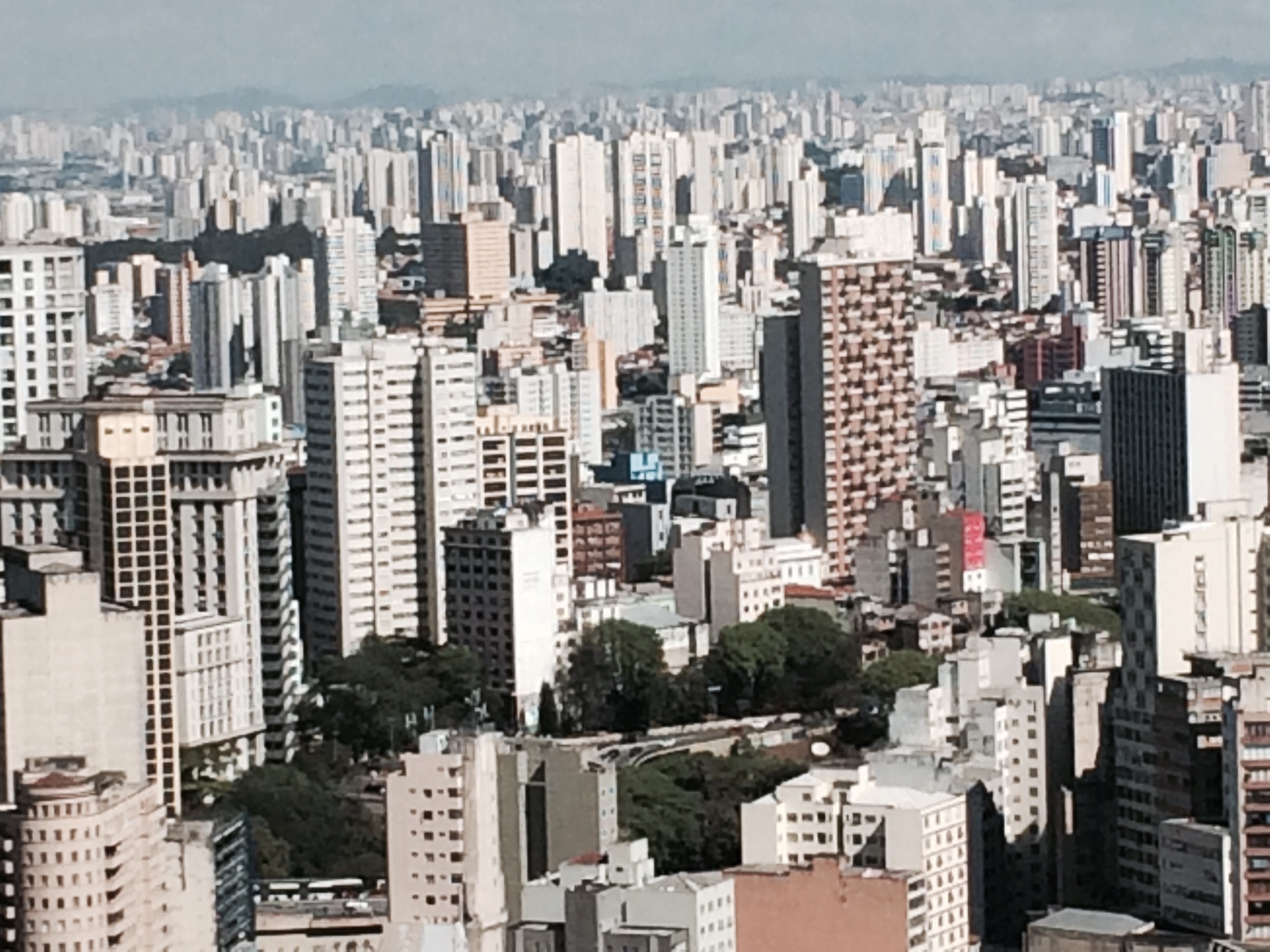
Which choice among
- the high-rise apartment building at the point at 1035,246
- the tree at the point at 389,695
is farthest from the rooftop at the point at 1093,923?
the high-rise apartment building at the point at 1035,246

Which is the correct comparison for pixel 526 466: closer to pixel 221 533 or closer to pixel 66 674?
pixel 221 533

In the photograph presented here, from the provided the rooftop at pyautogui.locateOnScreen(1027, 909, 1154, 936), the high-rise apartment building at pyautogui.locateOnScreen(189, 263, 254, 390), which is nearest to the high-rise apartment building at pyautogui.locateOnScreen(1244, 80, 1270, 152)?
the high-rise apartment building at pyautogui.locateOnScreen(189, 263, 254, 390)

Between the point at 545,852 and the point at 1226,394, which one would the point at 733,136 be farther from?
the point at 545,852

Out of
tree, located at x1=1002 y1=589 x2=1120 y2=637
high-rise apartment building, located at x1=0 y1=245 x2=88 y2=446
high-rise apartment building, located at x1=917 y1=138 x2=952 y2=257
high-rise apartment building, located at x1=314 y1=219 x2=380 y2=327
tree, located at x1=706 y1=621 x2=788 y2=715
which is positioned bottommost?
tree, located at x1=706 y1=621 x2=788 y2=715

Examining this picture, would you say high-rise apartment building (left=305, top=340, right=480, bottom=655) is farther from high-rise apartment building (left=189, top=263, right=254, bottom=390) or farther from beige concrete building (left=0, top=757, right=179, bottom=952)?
high-rise apartment building (left=189, top=263, right=254, bottom=390)

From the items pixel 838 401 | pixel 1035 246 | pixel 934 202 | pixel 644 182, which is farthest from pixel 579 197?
pixel 838 401

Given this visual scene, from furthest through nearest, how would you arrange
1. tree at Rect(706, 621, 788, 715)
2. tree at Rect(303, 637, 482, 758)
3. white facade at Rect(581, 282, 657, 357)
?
1. white facade at Rect(581, 282, 657, 357)
2. tree at Rect(706, 621, 788, 715)
3. tree at Rect(303, 637, 482, 758)
